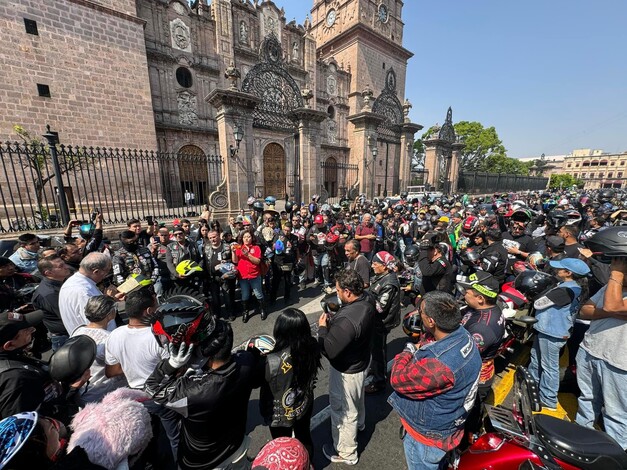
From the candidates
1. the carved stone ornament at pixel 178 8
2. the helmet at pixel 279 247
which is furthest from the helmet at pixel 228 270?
the carved stone ornament at pixel 178 8

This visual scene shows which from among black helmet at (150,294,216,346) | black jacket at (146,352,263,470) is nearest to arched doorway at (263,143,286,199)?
black helmet at (150,294,216,346)

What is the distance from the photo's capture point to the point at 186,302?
1812 mm

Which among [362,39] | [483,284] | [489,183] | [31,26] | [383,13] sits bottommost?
[483,284]

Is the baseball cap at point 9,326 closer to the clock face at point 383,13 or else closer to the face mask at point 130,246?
the face mask at point 130,246

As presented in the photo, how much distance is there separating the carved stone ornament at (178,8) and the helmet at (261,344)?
22.5m

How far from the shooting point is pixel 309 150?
12891mm

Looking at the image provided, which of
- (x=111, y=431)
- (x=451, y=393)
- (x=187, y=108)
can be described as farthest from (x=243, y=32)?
(x=451, y=393)

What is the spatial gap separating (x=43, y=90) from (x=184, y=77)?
7.62m

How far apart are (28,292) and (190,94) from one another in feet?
57.7

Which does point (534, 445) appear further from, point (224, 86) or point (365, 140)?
point (224, 86)

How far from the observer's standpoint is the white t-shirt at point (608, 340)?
92.0 inches

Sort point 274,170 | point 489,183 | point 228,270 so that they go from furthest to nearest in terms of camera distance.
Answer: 1. point 489,183
2. point 274,170
3. point 228,270

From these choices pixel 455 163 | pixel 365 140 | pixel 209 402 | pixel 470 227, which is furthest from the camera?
pixel 455 163

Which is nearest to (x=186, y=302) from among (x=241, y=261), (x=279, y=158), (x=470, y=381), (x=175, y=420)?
(x=175, y=420)
